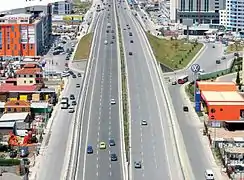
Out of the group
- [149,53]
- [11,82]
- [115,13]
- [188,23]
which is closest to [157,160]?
[11,82]

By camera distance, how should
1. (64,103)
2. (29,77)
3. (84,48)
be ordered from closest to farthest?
(64,103)
(29,77)
(84,48)

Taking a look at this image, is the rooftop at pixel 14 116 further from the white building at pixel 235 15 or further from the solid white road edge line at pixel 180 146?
the white building at pixel 235 15

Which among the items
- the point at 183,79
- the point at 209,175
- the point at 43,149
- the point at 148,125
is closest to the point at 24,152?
the point at 43,149

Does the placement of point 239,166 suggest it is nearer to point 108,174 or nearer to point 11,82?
point 108,174

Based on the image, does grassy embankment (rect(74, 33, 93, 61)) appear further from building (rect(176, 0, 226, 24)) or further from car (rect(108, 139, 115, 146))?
car (rect(108, 139, 115, 146))

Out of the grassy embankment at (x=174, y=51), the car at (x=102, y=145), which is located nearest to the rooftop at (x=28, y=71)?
the grassy embankment at (x=174, y=51)

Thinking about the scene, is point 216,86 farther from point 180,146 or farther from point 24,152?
point 24,152

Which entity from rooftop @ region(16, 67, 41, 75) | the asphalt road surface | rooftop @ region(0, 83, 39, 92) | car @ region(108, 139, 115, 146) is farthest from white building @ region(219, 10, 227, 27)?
car @ region(108, 139, 115, 146)
